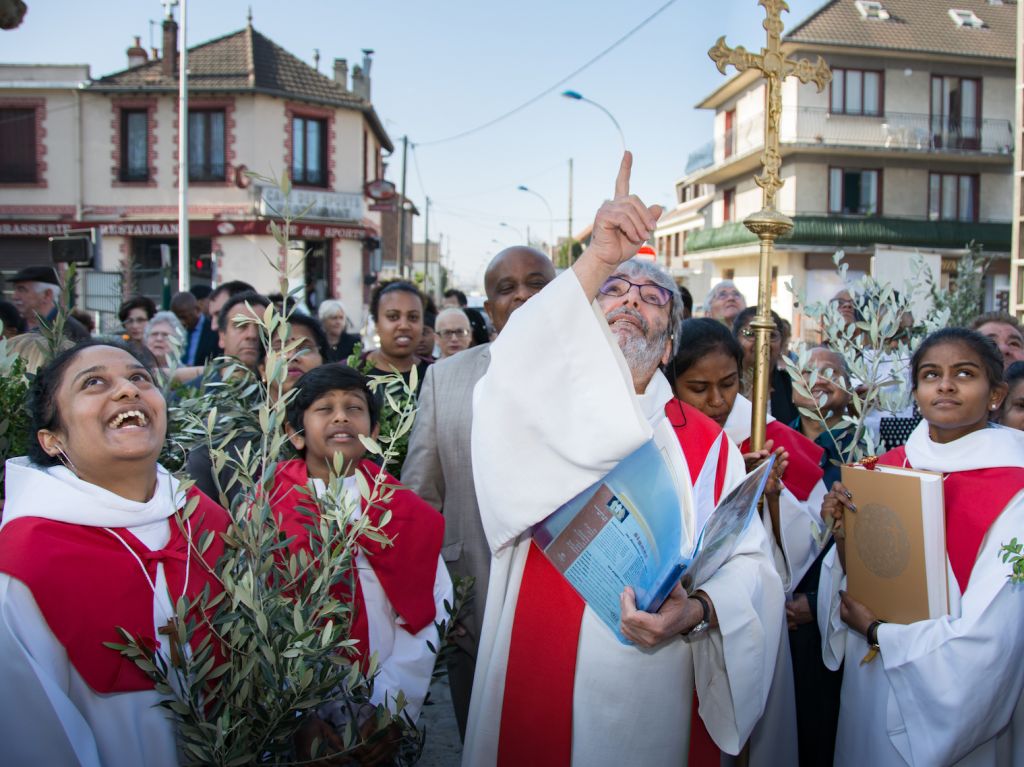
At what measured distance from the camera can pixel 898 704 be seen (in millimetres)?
Answer: 2775

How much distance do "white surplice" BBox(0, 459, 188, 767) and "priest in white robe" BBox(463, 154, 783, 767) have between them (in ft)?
2.86

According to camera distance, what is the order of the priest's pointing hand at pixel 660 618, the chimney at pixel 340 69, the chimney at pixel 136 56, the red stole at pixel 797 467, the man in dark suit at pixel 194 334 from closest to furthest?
1. the priest's pointing hand at pixel 660 618
2. the red stole at pixel 797 467
3. the man in dark suit at pixel 194 334
4. the chimney at pixel 136 56
5. the chimney at pixel 340 69

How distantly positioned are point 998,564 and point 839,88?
31509 millimetres

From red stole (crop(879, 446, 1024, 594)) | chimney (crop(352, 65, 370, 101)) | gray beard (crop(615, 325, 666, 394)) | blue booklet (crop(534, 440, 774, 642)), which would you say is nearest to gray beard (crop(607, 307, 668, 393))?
gray beard (crop(615, 325, 666, 394))

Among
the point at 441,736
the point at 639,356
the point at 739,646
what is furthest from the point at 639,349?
the point at 441,736

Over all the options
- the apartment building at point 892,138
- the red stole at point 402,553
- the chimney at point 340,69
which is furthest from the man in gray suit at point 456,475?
the chimney at point 340,69

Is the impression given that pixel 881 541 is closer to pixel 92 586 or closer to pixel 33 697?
pixel 92 586

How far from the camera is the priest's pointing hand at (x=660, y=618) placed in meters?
2.24

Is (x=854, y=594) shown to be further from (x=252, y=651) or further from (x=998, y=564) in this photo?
(x=252, y=651)

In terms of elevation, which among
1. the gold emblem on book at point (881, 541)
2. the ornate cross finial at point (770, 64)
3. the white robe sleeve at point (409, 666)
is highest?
the ornate cross finial at point (770, 64)

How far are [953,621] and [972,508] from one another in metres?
0.34

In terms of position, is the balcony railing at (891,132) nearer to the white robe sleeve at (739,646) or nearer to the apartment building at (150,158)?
the apartment building at (150,158)

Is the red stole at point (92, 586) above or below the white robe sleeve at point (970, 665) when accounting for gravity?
above

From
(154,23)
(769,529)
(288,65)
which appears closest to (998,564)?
(769,529)
